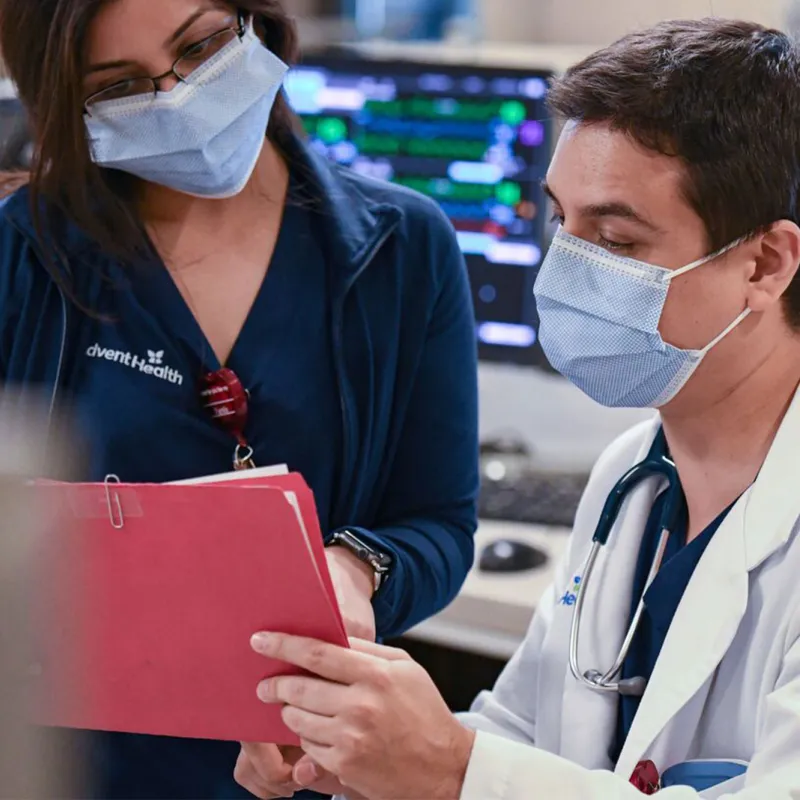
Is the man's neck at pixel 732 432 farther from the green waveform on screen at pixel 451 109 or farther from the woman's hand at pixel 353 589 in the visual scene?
the green waveform on screen at pixel 451 109

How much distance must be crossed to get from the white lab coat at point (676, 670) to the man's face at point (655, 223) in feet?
0.43

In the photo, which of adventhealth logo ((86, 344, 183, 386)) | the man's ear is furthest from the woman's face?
the man's ear

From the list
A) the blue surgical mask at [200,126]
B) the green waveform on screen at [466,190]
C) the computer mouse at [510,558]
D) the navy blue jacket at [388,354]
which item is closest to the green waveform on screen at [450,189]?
the green waveform on screen at [466,190]

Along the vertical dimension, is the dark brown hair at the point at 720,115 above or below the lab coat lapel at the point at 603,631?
above

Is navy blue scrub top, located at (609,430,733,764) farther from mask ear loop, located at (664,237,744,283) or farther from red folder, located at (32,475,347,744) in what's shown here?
red folder, located at (32,475,347,744)

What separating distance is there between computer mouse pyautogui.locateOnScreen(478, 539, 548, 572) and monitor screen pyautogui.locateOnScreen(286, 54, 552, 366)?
1.37 feet

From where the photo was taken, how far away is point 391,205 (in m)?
1.40

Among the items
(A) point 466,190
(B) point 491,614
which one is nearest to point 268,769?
(B) point 491,614

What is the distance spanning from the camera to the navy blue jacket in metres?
1.32

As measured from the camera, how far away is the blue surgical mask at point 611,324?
1.19 m

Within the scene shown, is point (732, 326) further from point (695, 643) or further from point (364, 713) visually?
point (364, 713)

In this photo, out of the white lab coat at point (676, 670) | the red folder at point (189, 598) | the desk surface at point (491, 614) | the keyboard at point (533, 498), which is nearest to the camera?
the red folder at point (189, 598)

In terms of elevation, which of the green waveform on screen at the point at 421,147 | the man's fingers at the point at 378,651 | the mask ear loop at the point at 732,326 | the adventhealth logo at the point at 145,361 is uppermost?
the mask ear loop at the point at 732,326

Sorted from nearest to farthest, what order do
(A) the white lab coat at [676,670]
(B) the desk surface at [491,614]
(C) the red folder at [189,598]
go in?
(C) the red folder at [189,598]
(A) the white lab coat at [676,670]
(B) the desk surface at [491,614]
